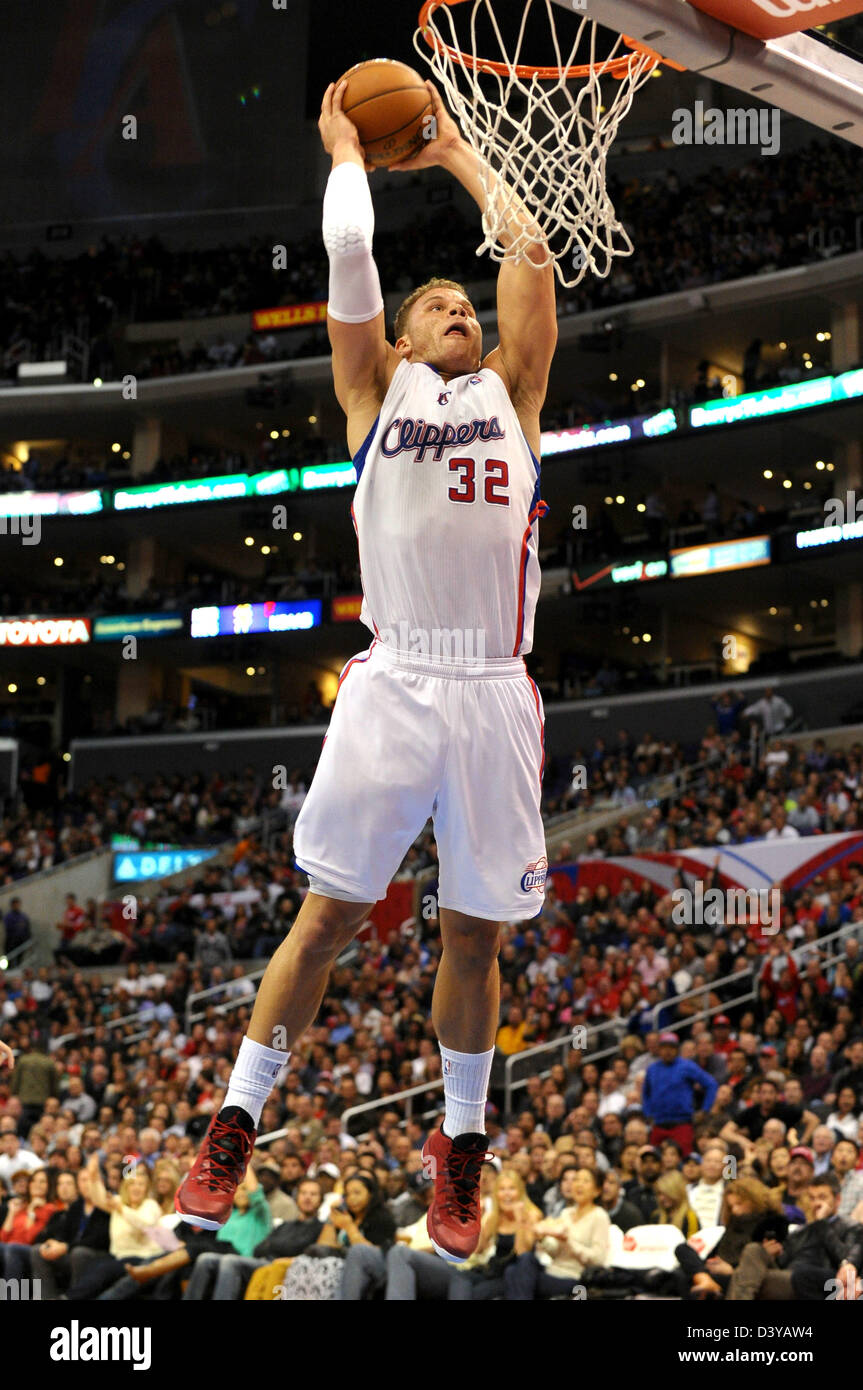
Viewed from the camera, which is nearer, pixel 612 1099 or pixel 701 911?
pixel 612 1099

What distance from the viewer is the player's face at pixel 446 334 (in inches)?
178

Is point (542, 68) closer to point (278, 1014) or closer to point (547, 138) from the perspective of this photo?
point (547, 138)

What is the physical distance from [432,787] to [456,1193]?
1.13m

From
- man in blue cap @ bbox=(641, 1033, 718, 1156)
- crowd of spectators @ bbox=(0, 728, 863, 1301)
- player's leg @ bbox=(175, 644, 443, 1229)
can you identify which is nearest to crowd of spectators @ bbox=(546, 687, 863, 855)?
crowd of spectators @ bbox=(0, 728, 863, 1301)

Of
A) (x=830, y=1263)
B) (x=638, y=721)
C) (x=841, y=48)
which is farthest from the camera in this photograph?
(x=638, y=721)

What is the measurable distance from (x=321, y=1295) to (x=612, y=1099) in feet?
10.9

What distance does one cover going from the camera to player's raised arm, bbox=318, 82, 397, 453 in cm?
418

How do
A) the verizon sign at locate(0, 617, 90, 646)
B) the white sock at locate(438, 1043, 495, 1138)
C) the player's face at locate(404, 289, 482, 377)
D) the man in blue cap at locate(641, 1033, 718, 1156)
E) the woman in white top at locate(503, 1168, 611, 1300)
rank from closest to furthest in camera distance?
the white sock at locate(438, 1043, 495, 1138) → the player's face at locate(404, 289, 482, 377) → the woman in white top at locate(503, 1168, 611, 1300) → the man in blue cap at locate(641, 1033, 718, 1156) → the verizon sign at locate(0, 617, 90, 646)

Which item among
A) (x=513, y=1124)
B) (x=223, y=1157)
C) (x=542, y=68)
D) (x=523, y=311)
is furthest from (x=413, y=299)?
(x=513, y=1124)

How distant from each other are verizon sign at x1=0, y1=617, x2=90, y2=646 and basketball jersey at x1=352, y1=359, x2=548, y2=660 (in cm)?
2769

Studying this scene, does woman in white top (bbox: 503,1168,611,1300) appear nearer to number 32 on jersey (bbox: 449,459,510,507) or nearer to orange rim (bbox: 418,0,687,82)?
number 32 on jersey (bbox: 449,459,510,507)

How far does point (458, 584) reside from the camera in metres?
4.24

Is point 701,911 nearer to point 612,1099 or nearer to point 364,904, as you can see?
point 612,1099

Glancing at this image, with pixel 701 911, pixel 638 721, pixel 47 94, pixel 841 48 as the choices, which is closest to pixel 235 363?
pixel 47 94
